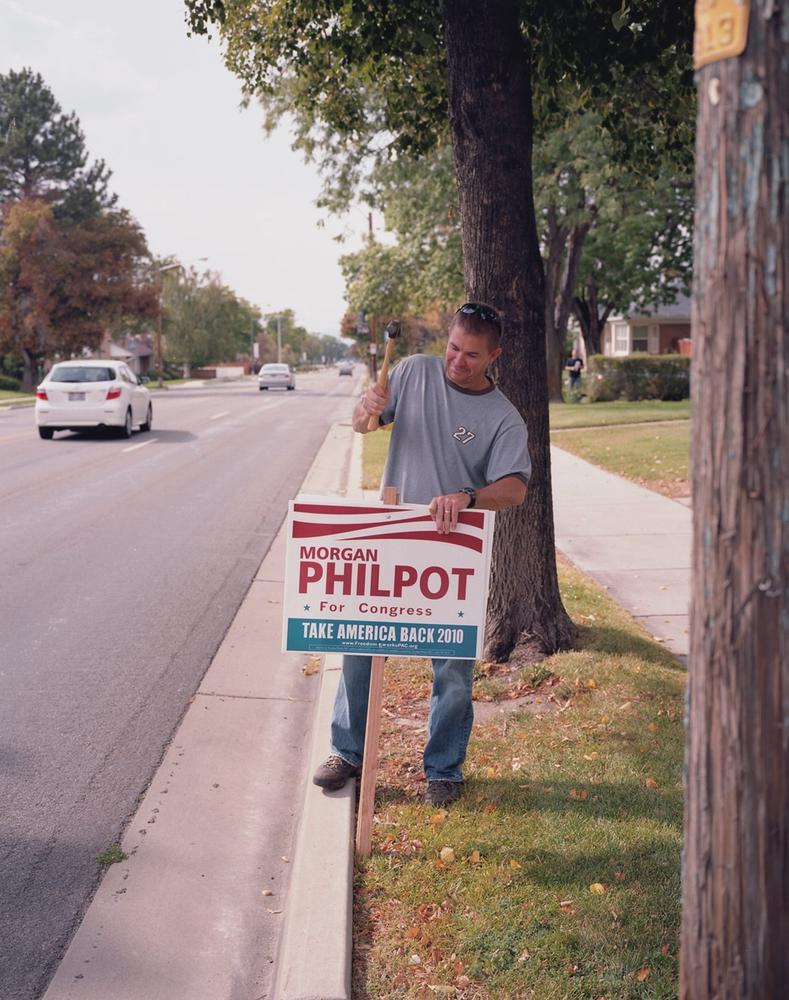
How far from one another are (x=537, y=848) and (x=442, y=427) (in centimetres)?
157

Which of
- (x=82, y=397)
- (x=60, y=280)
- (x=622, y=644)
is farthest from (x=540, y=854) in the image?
(x=60, y=280)

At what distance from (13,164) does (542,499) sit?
6135 centimetres

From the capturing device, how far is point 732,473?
1.90 meters

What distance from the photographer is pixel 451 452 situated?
4.12m

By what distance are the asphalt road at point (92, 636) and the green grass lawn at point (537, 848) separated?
1.09 metres

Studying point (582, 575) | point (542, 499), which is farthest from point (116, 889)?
point (582, 575)

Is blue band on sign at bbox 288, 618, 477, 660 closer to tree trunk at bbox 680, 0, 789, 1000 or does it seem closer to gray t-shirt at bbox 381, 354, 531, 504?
gray t-shirt at bbox 381, 354, 531, 504

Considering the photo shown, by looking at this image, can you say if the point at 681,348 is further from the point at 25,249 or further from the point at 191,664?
the point at 191,664

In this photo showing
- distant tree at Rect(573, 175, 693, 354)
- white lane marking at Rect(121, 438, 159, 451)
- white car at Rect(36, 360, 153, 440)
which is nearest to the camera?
white lane marking at Rect(121, 438, 159, 451)

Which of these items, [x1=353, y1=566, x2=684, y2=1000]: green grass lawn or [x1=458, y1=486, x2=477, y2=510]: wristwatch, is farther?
[x1=458, y1=486, x2=477, y2=510]: wristwatch

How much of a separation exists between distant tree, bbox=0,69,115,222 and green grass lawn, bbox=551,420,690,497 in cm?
4687

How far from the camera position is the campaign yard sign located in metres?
3.94

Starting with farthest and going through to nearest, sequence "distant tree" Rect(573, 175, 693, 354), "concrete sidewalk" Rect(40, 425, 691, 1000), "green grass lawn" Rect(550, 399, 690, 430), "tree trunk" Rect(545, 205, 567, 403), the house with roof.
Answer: the house with roof < "tree trunk" Rect(545, 205, 567, 403) < "distant tree" Rect(573, 175, 693, 354) < "green grass lawn" Rect(550, 399, 690, 430) < "concrete sidewalk" Rect(40, 425, 691, 1000)

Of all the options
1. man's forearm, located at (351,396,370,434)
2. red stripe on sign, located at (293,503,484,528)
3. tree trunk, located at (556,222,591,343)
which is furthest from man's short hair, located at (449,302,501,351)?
tree trunk, located at (556,222,591,343)
